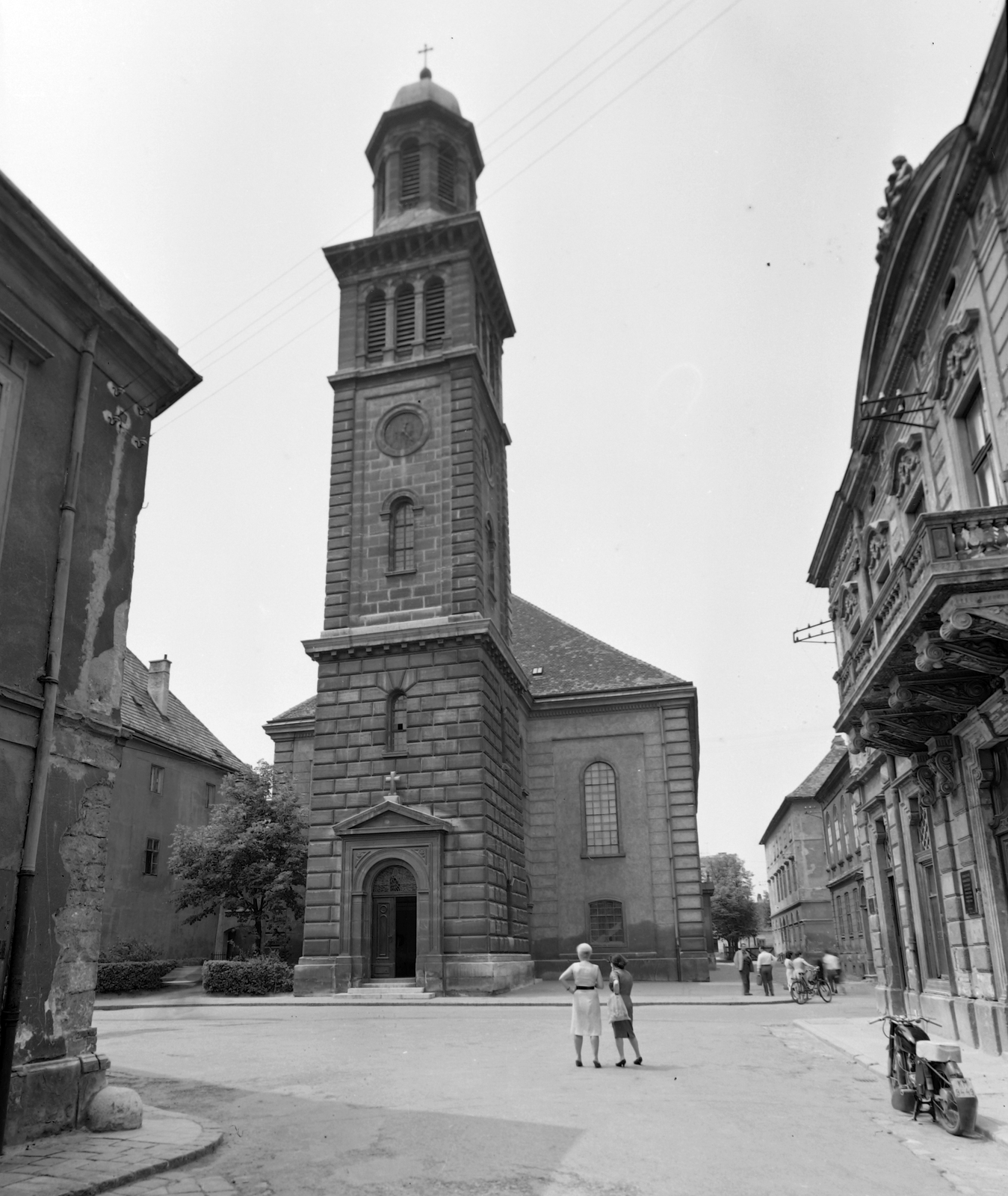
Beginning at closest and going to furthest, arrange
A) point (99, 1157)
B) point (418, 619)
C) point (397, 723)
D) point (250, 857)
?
point (99, 1157) < point (397, 723) < point (418, 619) < point (250, 857)

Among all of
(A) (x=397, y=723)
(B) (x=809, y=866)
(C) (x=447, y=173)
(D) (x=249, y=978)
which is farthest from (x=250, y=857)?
(B) (x=809, y=866)

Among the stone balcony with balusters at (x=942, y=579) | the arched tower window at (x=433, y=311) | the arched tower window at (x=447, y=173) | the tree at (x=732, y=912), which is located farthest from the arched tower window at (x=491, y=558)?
the tree at (x=732, y=912)

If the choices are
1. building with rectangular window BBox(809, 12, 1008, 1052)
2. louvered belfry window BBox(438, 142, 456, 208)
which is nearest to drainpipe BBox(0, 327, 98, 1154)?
building with rectangular window BBox(809, 12, 1008, 1052)

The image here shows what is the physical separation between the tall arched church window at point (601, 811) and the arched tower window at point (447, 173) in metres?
22.4

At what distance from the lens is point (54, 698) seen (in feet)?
30.7

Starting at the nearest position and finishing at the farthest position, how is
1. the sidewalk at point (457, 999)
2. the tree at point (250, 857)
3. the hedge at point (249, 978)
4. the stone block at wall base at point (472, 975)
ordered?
the sidewalk at point (457, 999)
the stone block at wall base at point (472, 975)
the hedge at point (249, 978)
the tree at point (250, 857)

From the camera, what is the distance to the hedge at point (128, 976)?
29297 millimetres

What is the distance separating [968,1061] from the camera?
43.3 ft

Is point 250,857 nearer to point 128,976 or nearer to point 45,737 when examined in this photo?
point 128,976

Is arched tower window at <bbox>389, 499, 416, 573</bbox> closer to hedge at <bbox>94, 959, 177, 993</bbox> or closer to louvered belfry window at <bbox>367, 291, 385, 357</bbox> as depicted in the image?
louvered belfry window at <bbox>367, 291, 385, 357</bbox>

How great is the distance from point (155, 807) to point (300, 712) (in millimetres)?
6547

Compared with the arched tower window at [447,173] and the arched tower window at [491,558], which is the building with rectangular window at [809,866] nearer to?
the arched tower window at [491,558]

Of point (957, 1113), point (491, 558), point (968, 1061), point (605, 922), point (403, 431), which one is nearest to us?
point (957, 1113)

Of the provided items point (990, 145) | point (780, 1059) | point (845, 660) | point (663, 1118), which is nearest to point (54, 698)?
point (663, 1118)
